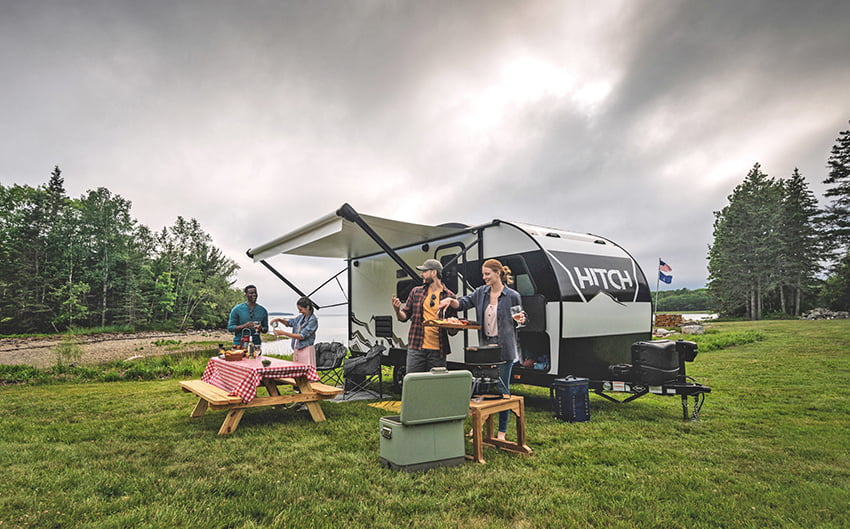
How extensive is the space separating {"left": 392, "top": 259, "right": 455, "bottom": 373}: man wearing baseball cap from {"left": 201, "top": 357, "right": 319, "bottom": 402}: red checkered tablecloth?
1.26 metres

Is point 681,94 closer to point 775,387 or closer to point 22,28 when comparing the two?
point 775,387

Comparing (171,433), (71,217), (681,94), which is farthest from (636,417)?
(71,217)

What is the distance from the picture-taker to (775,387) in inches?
283

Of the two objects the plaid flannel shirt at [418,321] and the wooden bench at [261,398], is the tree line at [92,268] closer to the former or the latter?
the wooden bench at [261,398]

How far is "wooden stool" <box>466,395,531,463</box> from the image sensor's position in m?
3.49

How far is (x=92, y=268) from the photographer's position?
30.0 meters

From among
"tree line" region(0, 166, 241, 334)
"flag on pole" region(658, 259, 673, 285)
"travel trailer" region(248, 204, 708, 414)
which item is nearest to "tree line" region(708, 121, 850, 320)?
"flag on pole" region(658, 259, 673, 285)

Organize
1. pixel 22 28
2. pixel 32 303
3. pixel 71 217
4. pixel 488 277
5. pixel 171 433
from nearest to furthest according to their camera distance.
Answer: pixel 488 277
pixel 171 433
pixel 22 28
pixel 32 303
pixel 71 217

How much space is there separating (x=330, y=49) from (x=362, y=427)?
23.0 feet

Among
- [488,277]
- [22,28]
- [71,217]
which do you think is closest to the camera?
[488,277]

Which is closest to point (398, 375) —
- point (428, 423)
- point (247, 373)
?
point (247, 373)

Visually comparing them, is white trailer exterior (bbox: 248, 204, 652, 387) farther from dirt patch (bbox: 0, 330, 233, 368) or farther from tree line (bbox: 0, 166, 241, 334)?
tree line (bbox: 0, 166, 241, 334)

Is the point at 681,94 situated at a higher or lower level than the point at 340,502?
higher

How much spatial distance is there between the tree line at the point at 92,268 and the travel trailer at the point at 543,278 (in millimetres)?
27451
